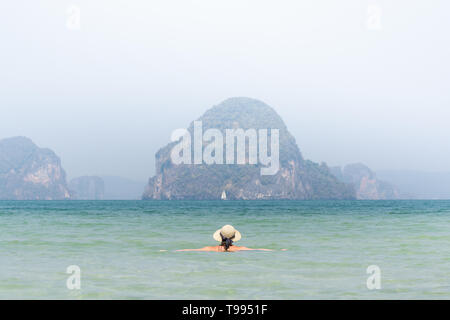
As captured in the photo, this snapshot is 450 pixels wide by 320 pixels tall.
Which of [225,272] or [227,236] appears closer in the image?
[225,272]

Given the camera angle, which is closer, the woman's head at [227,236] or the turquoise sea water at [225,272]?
the turquoise sea water at [225,272]

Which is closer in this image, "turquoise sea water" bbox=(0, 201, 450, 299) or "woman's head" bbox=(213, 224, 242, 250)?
"turquoise sea water" bbox=(0, 201, 450, 299)

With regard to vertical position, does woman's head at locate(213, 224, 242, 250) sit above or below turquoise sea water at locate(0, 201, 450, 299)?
above

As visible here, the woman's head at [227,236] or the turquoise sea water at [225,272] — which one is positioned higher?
the woman's head at [227,236]

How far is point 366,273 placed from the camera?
45.3 ft

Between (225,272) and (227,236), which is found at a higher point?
(227,236)

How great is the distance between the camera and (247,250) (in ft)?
62.5
